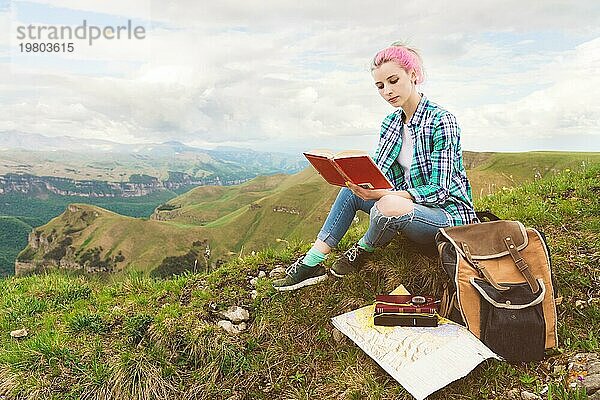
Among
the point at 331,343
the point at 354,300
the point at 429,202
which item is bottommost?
the point at 331,343

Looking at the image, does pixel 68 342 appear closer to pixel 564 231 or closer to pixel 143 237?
pixel 564 231

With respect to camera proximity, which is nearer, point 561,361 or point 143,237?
point 561,361

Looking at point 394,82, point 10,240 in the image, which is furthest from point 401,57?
point 10,240

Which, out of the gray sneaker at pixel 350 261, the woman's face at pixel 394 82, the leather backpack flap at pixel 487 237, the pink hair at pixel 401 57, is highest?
the pink hair at pixel 401 57

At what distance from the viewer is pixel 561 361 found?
4621mm

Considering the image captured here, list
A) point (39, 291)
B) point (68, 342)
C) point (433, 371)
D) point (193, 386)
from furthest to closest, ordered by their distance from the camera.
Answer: point (39, 291) → point (68, 342) → point (193, 386) → point (433, 371)

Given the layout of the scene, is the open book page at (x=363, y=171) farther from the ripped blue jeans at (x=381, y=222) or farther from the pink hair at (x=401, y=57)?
the pink hair at (x=401, y=57)

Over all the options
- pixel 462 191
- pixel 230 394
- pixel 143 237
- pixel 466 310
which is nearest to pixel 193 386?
pixel 230 394

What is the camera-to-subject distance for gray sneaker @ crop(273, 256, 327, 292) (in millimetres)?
6309

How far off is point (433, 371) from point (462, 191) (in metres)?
1.88

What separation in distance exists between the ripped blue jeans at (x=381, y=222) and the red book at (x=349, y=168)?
396 mm

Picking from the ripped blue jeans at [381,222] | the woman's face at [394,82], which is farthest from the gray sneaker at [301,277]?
the woman's face at [394,82]

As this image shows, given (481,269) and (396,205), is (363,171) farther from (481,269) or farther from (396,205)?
(481,269)

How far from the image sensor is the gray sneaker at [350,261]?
244 inches
